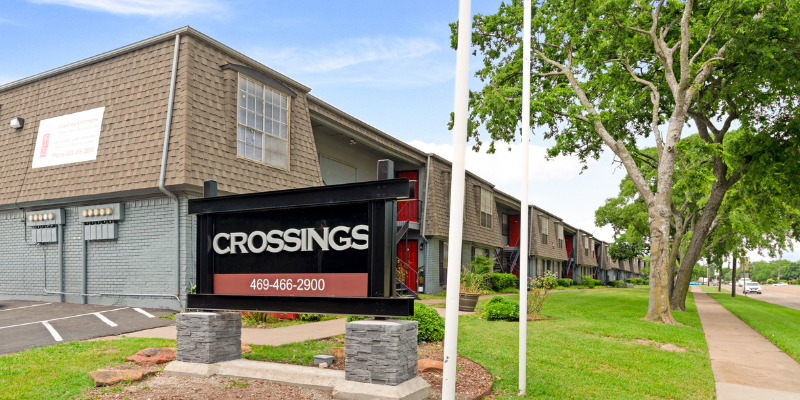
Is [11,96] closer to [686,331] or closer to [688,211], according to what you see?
[686,331]

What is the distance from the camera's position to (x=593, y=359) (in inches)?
321

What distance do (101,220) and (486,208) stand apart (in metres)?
19.5

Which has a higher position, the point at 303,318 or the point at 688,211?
the point at 688,211

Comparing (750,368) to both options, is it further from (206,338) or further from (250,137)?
(250,137)

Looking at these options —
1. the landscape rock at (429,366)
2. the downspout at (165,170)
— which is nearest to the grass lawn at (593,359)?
the landscape rock at (429,366)

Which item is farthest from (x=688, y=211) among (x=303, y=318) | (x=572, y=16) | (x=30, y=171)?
(x=30, y=171)

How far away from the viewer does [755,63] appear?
15.1 m

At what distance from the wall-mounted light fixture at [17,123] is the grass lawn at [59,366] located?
34.0ft

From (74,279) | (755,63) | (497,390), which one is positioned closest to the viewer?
(497,390)

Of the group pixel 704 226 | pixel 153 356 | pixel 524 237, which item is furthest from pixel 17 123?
pixel 704 226

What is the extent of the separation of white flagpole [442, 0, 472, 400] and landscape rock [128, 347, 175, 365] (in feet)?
15.5

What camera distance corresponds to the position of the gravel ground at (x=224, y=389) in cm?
541

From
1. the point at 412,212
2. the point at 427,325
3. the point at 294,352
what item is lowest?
the point at 294,352

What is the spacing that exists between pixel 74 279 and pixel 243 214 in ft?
33.5
